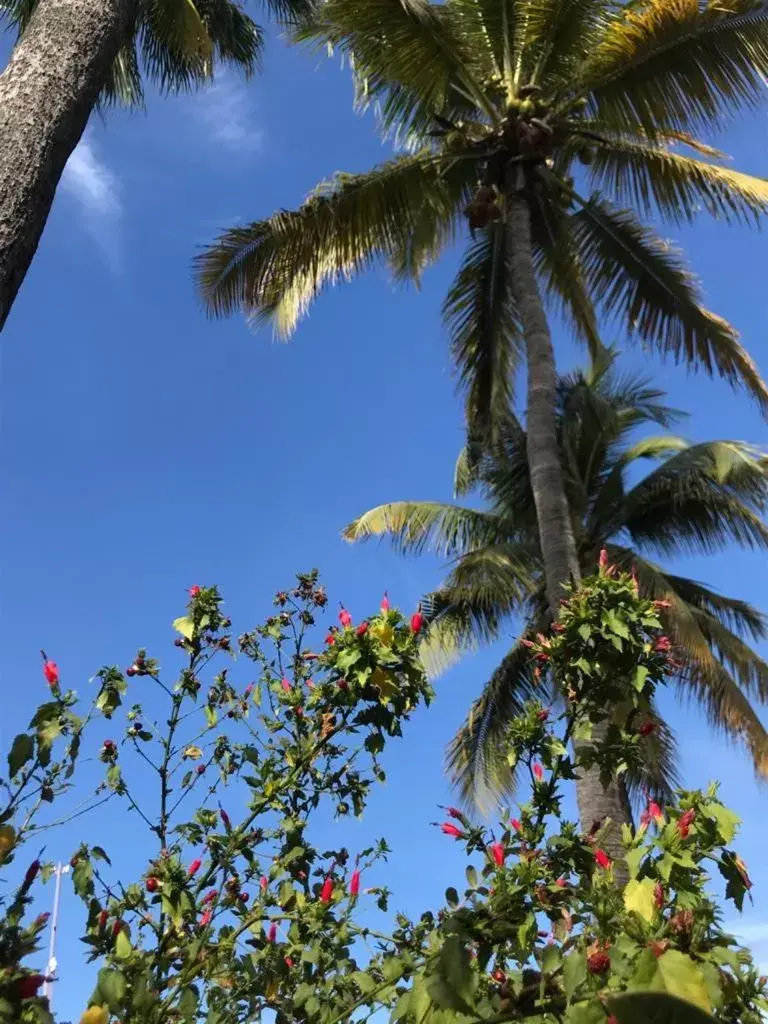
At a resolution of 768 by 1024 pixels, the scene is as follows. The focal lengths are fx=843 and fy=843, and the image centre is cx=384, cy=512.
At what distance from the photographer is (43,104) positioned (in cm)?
266

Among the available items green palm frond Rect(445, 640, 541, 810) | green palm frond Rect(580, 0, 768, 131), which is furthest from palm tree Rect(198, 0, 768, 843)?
green palm frond Rect(445, 640, 541, 810)

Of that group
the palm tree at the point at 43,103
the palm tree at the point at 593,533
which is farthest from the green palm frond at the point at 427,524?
the palm tree at the point at 43,103

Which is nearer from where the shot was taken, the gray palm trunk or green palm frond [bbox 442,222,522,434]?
the gray palm trunk

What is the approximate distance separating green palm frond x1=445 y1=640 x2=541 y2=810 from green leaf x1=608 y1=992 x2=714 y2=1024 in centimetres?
1068

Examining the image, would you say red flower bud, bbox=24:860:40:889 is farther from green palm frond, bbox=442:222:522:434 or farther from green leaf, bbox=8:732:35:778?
green palm frond, bbox=442:222:522:434

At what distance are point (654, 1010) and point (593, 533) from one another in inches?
461

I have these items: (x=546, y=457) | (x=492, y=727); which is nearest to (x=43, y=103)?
(x=546, y=457)

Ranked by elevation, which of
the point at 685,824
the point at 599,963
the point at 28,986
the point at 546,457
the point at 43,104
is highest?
the point at 546,457

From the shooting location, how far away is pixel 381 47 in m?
8.23

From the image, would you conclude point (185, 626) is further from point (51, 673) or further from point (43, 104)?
point (43, 104)

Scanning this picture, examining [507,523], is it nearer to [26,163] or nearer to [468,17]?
[468,17]

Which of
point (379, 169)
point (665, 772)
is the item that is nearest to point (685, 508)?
point (665, 772)

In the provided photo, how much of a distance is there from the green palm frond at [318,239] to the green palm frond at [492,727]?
222 inches

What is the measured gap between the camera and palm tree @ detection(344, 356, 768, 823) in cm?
1024
